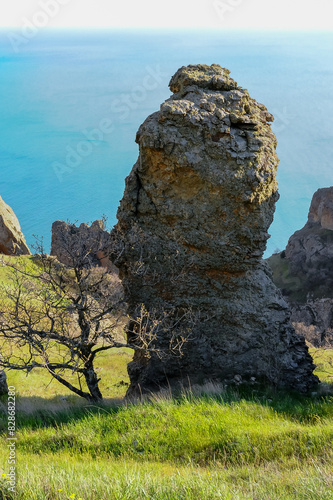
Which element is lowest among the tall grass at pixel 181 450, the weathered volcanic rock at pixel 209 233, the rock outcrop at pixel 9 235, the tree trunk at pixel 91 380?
the tall grass at pixel 181 450

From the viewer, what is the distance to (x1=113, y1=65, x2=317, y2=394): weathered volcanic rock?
939 cm

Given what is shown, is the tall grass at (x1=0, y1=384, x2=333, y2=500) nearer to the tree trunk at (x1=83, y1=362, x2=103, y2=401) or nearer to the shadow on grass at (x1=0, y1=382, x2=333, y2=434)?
the shadow on grass at (x1=0, y1=382, x2=333, y2=434)

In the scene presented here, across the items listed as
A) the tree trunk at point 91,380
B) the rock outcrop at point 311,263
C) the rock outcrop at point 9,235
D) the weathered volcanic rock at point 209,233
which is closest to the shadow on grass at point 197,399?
the weathered volcanic rock at point 209,233

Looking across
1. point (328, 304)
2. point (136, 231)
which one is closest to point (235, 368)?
point (136, 231)

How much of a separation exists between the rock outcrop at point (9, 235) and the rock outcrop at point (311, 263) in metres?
30.4

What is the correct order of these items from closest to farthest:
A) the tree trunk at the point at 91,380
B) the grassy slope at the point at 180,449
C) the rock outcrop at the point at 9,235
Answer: the grassy slope at the point at 180,449 < the tree trunk at the point at 91,380 < the rock outcrop at the point at 9,235

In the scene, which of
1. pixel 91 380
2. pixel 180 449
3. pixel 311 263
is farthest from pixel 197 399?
pixel 311 263

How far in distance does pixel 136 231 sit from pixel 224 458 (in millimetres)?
5825

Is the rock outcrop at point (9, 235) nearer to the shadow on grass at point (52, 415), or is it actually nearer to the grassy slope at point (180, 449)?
the grassy slope at point (180, 449)

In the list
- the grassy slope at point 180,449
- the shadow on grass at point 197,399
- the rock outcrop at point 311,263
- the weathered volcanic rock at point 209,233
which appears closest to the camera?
the grassy slope at point 180,449

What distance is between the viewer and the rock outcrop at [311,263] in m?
52.6

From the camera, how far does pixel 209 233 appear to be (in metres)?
9.88

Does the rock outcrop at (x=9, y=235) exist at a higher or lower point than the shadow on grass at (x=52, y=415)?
higher

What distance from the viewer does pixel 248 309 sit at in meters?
10.5
